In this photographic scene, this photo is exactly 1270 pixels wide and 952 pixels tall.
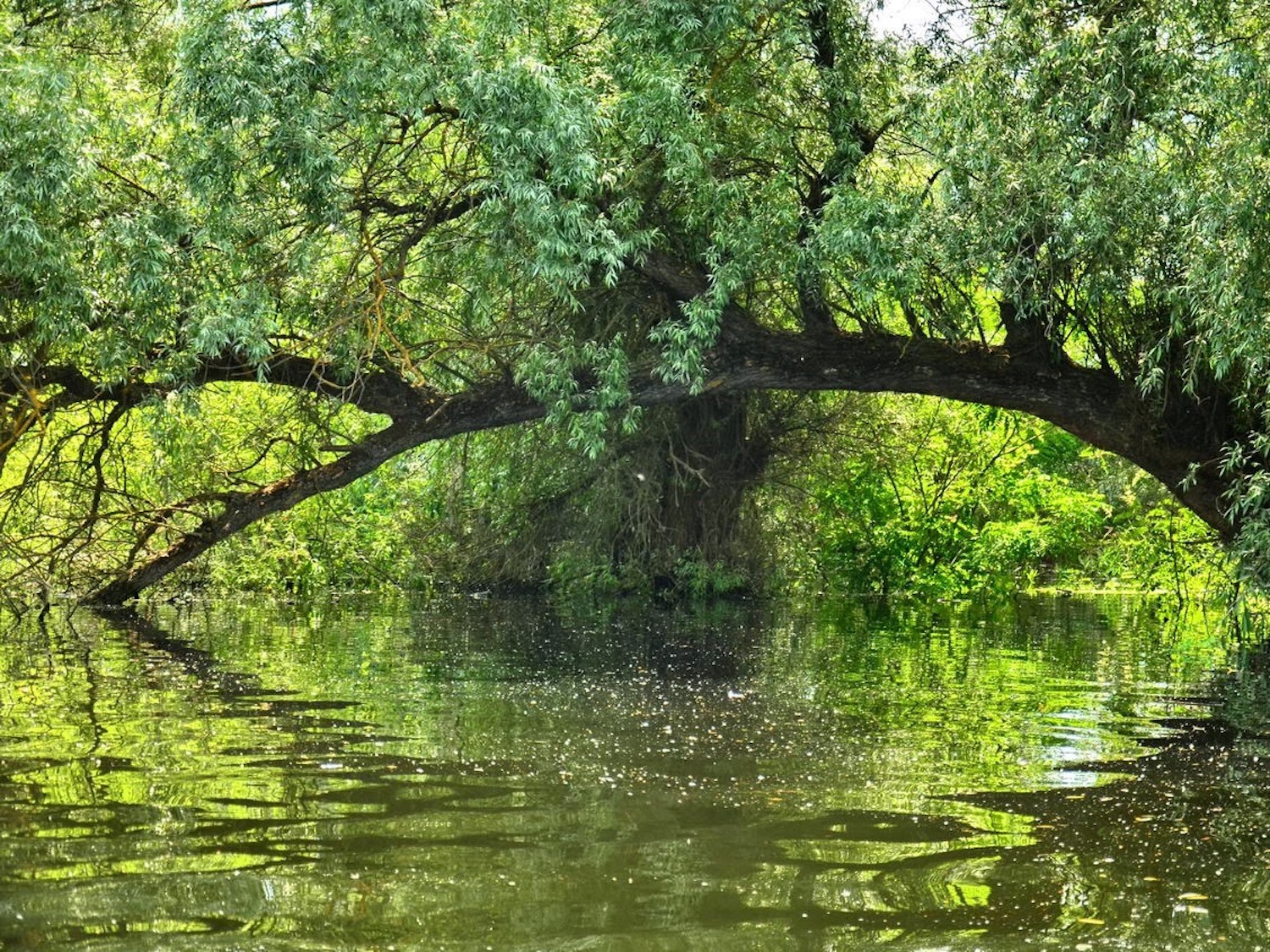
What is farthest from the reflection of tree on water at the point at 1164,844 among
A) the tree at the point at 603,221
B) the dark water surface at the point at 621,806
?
the tree at the point at 603,221

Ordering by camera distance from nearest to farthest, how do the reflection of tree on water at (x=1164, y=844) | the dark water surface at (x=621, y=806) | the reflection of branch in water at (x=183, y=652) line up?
the dark water surface at (x=621, y=806) < the reflection of tree on water at (x=1164, y=844) < the reflection of branch in water at (x=183, y=652)

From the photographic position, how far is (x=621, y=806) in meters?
7.72

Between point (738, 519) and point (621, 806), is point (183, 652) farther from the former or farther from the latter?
point (738, 519)

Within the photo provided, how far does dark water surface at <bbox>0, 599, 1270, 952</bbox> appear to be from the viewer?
5.66 meters

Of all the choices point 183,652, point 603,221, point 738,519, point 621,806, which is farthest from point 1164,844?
point 738,519

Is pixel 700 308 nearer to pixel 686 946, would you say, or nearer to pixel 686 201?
pixel 686 201

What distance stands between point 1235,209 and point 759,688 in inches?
228

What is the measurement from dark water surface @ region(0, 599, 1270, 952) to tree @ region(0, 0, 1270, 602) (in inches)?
107

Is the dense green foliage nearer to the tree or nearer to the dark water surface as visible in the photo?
the tree

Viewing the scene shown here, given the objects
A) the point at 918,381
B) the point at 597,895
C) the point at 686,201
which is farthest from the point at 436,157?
the point at 597,895

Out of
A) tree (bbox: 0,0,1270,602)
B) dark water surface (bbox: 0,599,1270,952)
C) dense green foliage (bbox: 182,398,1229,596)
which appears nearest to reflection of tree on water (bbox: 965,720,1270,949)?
dark water surface (bbox: 0,599,1270,952)

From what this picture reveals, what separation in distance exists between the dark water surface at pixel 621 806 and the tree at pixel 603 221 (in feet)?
8.88

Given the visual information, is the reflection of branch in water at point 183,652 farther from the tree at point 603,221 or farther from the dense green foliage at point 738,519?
the dense green foliage at point 738,519

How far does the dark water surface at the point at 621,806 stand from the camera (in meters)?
5.66
